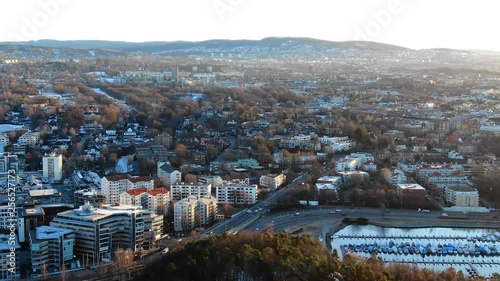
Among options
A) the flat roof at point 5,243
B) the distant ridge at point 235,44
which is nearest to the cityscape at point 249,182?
the flat roof at point 5,243

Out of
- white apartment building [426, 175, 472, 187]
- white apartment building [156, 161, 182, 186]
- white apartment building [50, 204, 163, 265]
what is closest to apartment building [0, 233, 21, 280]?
white apartment building [50, 204, 163, 265]

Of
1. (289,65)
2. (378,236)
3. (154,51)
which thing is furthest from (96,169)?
(154,51)

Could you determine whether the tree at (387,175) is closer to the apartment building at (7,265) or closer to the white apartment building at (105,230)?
the white apartment building at (105,230)

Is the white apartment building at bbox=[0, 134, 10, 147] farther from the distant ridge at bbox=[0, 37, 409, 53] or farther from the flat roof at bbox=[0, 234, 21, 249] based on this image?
the distant ridge at bbox=[0, 37, 409, 53]

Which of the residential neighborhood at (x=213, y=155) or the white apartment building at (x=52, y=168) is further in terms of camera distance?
the white apartment building at (x=52, y=168)

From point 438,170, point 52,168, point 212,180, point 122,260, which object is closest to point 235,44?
point 52,168

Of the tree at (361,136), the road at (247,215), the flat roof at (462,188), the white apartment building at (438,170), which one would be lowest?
the road at (247,215)
